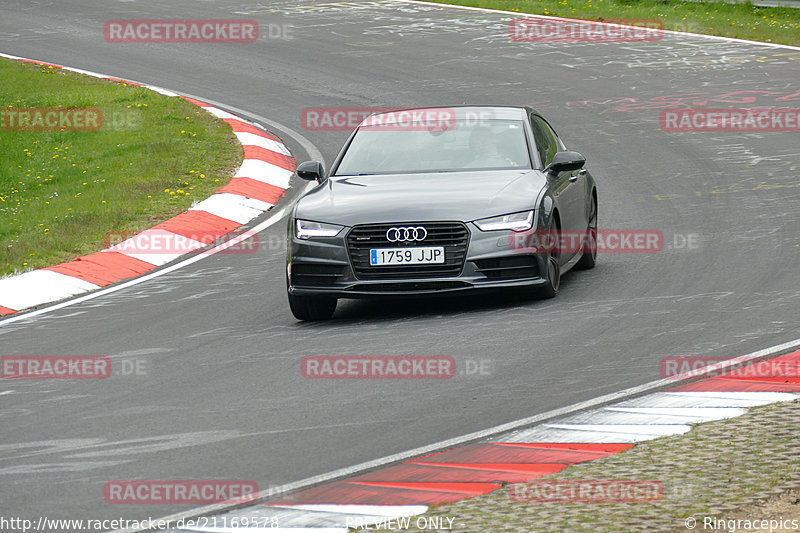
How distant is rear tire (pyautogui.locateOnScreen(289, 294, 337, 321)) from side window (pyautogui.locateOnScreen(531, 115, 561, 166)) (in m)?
2.24

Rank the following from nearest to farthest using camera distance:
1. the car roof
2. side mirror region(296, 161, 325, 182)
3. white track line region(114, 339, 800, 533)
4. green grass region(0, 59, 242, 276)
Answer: white track line region(114, 339, 800, 533)
side mirror region(296, 161, 325, 182)
the car roof
green grass region(0, 59, 242, 276)

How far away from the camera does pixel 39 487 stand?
6039mm

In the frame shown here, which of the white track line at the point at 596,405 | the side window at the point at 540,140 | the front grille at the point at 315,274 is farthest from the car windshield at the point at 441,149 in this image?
the white track line at the point at 596,405

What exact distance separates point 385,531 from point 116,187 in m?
10.8

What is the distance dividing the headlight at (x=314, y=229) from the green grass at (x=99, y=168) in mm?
3406

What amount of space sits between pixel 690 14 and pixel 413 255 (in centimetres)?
1940

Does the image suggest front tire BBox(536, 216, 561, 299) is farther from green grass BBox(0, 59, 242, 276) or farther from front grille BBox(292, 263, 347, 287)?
green grass BBox(0, 59, 242, 276)

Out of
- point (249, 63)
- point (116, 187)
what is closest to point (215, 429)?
point (116, 187)

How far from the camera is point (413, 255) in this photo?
30.5 ft

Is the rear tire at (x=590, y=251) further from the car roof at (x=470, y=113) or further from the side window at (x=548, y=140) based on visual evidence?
the car roof at (x=470, y=113)

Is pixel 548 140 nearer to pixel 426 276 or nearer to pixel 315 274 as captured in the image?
pixel 426 276

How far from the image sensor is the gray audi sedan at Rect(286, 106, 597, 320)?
30.5ft

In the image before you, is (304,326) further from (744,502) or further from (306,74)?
(306,74)

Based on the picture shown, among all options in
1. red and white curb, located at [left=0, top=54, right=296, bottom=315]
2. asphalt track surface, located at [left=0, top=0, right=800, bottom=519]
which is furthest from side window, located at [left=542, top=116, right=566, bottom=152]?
red and white curb, located at [left=0, top=54, right=296, bottom=315]
